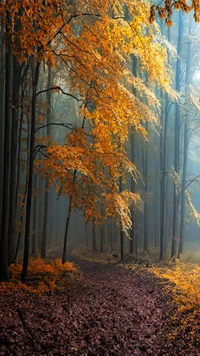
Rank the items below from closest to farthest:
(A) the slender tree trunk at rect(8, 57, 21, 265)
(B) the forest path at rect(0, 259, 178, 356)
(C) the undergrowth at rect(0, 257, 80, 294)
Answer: (B) the forest path at rect(0, 259, 178, 356) → (C) the undergrowth at rect(0, 257, 80, 294) → (A) the slender tree trunk at rect(8, 57, 21, 265)

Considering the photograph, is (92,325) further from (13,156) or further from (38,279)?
(13,156)

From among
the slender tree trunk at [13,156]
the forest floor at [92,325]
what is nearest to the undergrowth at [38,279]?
the forest floor at [92,325]

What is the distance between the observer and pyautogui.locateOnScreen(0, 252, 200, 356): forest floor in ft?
14.3

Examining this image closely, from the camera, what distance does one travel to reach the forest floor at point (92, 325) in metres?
4.37

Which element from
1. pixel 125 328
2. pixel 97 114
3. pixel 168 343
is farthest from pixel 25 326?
pixel 97 114

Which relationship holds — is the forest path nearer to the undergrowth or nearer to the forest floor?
the forest floor

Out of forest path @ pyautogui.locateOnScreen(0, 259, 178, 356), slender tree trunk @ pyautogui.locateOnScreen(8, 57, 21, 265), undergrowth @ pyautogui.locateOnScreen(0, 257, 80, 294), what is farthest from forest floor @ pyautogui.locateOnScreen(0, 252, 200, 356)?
slender tree trunk @ pyautogui.locateOnScreen(8, 57, 21, 265)

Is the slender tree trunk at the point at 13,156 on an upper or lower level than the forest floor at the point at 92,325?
upper

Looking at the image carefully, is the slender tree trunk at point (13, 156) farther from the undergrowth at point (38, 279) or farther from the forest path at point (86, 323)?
the forest path at point (86, 323)

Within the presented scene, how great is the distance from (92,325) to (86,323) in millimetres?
113

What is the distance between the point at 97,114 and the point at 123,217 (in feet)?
8.83

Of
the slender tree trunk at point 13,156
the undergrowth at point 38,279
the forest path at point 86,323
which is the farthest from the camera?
the slender tree trunk at point 13,156

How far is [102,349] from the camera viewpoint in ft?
15.1

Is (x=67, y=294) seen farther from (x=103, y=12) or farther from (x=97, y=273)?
(x=103, y=12)
